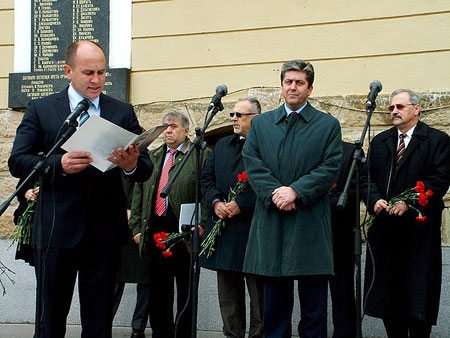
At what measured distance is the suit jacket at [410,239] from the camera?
219 inches

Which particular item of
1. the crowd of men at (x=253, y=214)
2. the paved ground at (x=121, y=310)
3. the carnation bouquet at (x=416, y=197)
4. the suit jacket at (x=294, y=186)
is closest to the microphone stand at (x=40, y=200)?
the crowd of men at (x=253, y=214)

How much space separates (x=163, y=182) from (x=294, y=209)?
1819 mm

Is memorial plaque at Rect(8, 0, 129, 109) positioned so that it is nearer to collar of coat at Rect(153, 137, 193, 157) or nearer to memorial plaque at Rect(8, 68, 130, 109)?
memorial plaque at Rect(8, 68, 130, 109)

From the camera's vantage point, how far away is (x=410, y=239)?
563 centimetres

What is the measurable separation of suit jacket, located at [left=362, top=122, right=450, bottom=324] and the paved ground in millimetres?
803

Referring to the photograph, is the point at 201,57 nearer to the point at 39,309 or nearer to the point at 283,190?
the point at 283,190

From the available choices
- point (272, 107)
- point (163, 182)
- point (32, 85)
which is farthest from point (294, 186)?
point (32, 85)

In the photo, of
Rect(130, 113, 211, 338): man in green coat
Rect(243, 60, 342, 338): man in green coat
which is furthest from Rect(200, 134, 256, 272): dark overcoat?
Rect(243, 60, 342, 338): man in green coat

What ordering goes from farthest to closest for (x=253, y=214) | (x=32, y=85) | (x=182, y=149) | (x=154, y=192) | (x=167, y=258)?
1. (x=32, y=85)
2. (x=182, y=149)
3. (x=154, y=192)
4. (x=167, y=258)
5. (x=253, y=214)

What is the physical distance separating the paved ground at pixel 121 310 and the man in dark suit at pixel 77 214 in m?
2.50

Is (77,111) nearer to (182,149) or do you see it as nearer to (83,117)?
(83,117)

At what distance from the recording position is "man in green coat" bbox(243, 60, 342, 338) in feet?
15.4

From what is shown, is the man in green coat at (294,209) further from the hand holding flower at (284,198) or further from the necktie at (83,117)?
the necktie at (83,117)

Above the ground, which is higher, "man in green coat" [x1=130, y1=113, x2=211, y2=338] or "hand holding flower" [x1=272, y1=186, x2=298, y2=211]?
"hand holding flower" [x1=272, y1=186, x2=298, y2=211]
